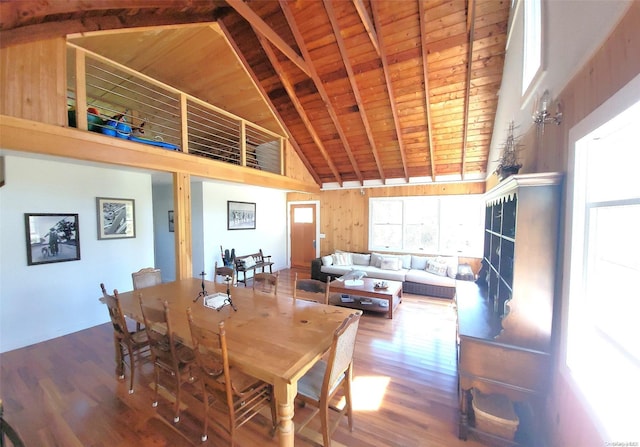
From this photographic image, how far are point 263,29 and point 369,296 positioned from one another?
4316mm

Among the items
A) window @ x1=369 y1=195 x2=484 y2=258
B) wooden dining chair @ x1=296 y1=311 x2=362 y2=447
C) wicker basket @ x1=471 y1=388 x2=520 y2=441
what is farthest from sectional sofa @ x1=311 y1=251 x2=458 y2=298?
wooden dining chair @ x1=296 y1=311 x2=362 y2=447

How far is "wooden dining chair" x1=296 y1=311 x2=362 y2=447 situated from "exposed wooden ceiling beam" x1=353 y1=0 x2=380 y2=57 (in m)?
3.77

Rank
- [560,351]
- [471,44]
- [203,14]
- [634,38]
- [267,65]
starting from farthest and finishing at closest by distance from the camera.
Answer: [267,65] → [203,14] → [471,44] → [560,351] → [634,38]

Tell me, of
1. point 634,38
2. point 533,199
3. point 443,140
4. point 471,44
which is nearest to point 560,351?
point 533,199

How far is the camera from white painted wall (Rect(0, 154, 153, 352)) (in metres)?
3.01

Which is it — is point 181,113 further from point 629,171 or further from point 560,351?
point 560,351

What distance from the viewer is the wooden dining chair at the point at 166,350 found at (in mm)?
1918

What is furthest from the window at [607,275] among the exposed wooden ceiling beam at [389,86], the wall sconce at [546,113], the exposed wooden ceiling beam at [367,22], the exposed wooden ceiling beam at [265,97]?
the exposed wooden ceiling beam at [265,97]

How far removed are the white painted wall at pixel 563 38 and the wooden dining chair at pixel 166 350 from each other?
3.15 metres

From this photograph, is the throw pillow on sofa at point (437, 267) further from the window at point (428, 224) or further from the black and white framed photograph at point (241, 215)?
the black and white framed photograph at point (241, 215)

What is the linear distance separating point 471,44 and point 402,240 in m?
4.25

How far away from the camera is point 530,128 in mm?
2396

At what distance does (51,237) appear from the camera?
3.31 m

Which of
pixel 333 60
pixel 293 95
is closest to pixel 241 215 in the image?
pixel 293 95
